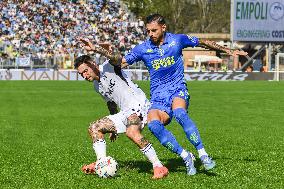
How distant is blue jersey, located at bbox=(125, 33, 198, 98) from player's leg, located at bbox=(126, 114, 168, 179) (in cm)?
60

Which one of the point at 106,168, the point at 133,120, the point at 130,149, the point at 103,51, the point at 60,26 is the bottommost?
the point at 130,149

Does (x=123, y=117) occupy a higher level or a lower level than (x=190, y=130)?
higher

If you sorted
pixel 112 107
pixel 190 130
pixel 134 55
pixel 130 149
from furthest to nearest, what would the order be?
1. pixel 130 149
2. pixel 112 107
3. pixel 134 55
4. pixel 190 130

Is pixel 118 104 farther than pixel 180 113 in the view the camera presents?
Yes

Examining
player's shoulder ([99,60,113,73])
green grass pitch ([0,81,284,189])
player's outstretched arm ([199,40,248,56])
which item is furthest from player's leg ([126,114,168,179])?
player's outstretched arm ([199,40,248,56])

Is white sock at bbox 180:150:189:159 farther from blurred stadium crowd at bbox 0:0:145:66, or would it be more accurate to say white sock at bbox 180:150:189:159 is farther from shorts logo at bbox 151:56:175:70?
blurred stadium crowd at bbox 0:0:145:66

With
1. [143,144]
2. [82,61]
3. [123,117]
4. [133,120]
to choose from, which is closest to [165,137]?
[143,144]

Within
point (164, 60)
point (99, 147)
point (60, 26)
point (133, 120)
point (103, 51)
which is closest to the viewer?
point (103, 51)

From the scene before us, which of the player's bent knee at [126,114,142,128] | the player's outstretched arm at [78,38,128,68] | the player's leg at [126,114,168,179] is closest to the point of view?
the player's leg at [126,114,168,179]

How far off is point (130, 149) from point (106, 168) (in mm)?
3798

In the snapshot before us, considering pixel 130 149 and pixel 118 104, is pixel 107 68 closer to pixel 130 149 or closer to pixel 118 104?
pixel 118 104

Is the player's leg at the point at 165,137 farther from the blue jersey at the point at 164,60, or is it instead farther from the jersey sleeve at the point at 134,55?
the jersey sleeve at the point at 134,55

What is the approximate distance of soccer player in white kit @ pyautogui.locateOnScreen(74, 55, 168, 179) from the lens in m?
8.34

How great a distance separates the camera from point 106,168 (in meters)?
8.18
